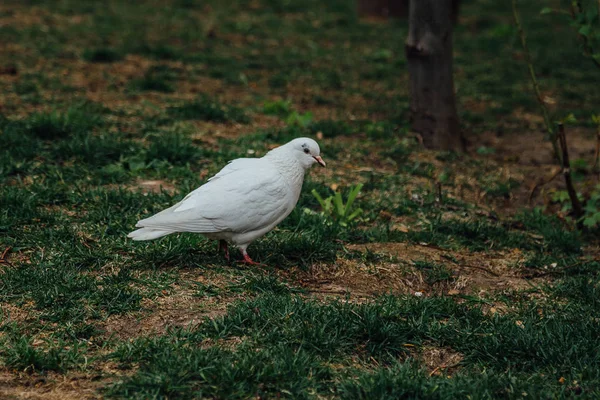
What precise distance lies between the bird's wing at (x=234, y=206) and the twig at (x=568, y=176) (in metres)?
2.25

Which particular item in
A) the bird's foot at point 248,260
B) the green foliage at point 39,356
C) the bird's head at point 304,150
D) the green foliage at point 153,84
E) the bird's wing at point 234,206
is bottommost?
the green foliage at point 39,356

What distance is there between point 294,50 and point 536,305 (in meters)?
6.91

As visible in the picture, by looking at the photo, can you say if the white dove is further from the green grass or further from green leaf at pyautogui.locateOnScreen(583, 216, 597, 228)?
Result: green leaf at pyautogui.locateOnScreen(583, 216, 597, 228)

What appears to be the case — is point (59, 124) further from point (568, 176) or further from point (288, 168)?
point (568, 176)

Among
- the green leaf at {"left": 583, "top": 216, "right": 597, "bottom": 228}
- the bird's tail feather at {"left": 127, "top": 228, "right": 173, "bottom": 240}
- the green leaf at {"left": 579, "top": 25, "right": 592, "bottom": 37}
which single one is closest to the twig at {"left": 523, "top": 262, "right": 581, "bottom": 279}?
the green leaf at {"left": 583, "top": 216, "right": 597, "bottom": 228}

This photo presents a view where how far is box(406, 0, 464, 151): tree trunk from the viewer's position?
21.8 feet

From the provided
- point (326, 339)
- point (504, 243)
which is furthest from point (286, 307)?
point (504, 243)

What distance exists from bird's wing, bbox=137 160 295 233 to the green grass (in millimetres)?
324

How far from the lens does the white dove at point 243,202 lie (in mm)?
3908

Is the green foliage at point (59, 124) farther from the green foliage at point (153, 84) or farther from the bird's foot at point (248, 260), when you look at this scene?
the bird's foot at point (248, 260)

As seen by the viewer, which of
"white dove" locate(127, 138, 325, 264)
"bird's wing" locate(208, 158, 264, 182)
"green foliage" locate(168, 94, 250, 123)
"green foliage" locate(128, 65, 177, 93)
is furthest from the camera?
"green foliage" locate(128, 65, 177, 93)

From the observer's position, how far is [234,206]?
400cm

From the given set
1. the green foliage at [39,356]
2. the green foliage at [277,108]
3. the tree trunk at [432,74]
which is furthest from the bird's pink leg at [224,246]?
the green foliage at [277,108]

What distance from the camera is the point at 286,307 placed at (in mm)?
3764
